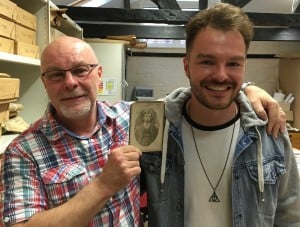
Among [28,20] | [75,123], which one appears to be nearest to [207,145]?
[75,123]

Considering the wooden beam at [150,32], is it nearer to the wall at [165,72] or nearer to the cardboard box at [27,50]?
the wall at [165,72]

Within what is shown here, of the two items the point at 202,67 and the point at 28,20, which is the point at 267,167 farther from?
the point at 28,20

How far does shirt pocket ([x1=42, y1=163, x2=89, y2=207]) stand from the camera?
43.8 inches

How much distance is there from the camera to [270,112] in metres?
1.21

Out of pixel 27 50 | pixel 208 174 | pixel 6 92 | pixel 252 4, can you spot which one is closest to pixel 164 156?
pixel 208 174

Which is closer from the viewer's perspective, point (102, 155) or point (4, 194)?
point (4, 194)

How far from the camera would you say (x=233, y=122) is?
1.22m

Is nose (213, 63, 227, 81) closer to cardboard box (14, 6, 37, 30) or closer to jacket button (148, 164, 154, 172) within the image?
jacket button (148, 164, 154, 172)

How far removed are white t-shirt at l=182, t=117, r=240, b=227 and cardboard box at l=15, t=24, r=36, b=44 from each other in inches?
47.6

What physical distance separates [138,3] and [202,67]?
13.9 feet

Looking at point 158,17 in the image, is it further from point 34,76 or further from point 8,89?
point 8,89

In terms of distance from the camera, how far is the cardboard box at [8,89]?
1582 mm

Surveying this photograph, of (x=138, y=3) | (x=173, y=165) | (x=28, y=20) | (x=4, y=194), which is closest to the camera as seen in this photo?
(x=4, y=194)

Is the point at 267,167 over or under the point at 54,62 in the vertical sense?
under
